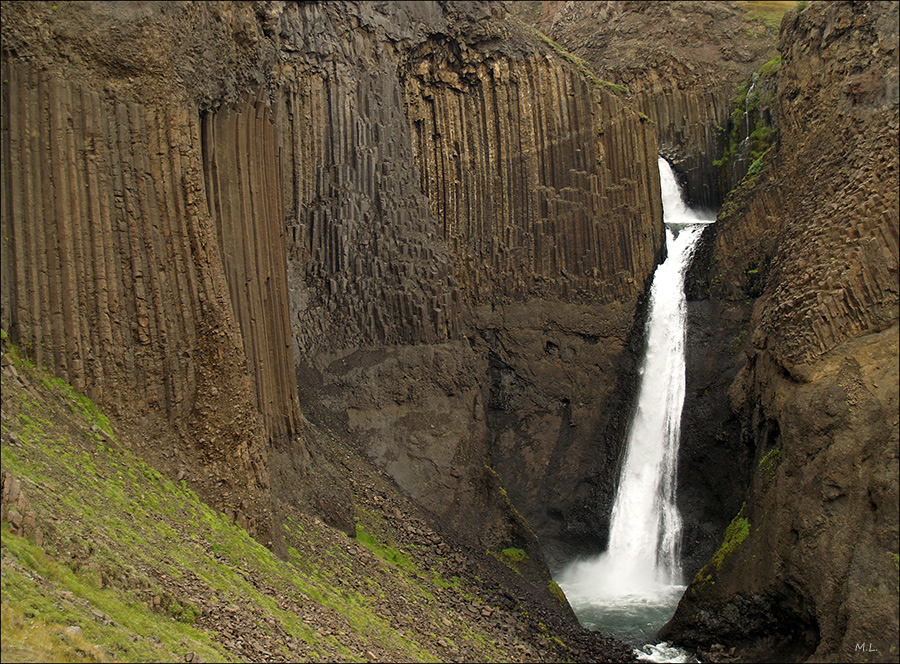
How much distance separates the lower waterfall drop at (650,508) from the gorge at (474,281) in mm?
578

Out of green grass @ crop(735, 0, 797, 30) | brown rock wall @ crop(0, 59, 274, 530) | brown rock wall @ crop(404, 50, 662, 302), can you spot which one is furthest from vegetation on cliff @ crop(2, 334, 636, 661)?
green grass @ crop(735, 0, 797, 30)

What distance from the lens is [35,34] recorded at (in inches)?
592

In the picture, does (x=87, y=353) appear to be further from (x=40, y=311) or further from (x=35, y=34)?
(x=35, y=34)

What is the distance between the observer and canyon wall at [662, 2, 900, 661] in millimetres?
17812

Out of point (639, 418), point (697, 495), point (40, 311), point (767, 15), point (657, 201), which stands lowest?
point (697, 495)

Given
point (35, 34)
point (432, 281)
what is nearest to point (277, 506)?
point (35, 34)

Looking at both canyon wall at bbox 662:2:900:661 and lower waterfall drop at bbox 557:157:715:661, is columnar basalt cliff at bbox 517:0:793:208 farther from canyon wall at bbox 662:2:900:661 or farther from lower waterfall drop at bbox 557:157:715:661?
canyon wall at bbox 662:2:900:661

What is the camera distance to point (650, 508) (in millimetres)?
28797

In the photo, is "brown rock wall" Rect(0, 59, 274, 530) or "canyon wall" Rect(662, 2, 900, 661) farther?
"canyon wall" Rect(662, 2, 900, 661)

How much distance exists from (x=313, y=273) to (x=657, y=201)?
13560 millimetres

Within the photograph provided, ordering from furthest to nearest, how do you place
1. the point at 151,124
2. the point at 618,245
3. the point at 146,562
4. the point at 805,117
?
the point at 618,245, the point at 805,117, the point at 151,124, the point at 146,562

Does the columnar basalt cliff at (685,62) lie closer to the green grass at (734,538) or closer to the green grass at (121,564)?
the green grass at (734,538)

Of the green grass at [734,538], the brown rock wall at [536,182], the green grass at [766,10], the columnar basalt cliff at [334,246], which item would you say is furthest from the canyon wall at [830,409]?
the green grass at [766,10]

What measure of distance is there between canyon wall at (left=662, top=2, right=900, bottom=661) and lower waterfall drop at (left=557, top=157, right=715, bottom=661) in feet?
10.8
